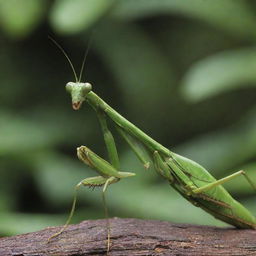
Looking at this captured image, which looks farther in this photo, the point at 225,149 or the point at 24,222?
the point at 225,149

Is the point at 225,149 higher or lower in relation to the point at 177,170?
higher

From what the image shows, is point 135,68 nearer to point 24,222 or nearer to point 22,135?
point 22,135

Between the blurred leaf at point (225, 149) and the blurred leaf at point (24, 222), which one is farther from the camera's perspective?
the blurred leaf at point (225, 149)

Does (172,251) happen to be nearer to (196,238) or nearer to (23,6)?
(196,238)

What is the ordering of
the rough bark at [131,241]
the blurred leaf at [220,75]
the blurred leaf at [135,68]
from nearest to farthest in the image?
the rough bark at [131,241]
the blurred leaf at [220,75]
the blurred leaf at [135,68]

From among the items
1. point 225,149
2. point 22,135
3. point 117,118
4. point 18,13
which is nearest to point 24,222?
point 22,135

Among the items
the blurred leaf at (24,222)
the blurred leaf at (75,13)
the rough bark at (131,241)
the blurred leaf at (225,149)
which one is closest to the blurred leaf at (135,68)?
the blurred leaf at (75,13)

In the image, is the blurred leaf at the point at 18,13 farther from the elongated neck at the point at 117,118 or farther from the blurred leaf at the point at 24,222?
the elongated neck at the point at 117,118
